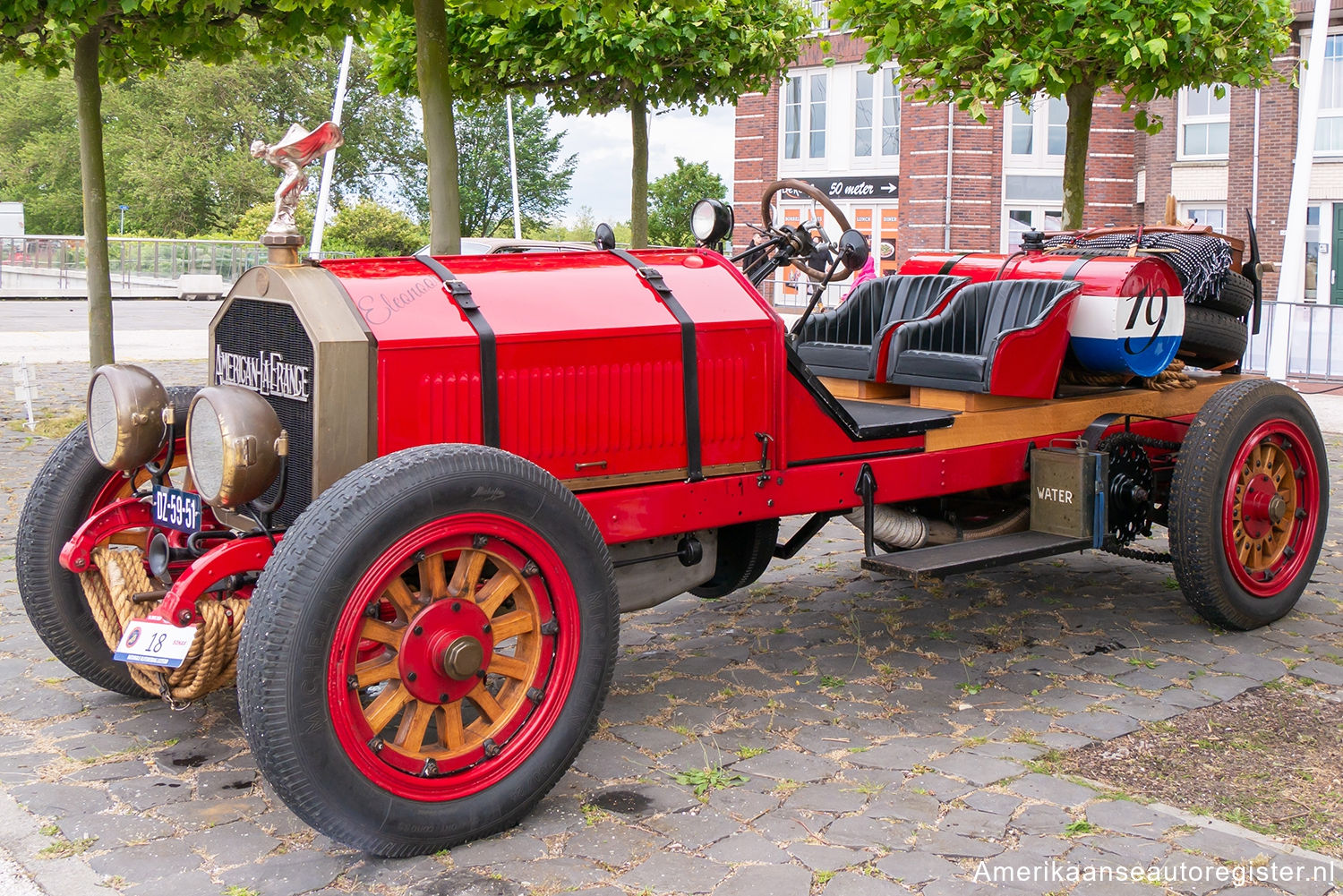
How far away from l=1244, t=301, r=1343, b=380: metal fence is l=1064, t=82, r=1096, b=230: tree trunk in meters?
5.34

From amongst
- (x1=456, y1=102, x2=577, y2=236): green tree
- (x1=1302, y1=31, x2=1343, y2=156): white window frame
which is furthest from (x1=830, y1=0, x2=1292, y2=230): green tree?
(x1=456, y1=102, x2=577, y2=236): green tree

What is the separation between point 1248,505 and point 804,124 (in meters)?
27.6

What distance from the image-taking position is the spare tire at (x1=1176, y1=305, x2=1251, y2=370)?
5.61 meters

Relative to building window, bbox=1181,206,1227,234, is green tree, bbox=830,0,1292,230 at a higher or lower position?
higher

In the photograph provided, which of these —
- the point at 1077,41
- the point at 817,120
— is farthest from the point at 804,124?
the point at 1077,41

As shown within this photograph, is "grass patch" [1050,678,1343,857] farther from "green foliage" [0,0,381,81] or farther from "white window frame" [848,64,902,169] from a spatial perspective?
"white window frame" [848,64,902,169]

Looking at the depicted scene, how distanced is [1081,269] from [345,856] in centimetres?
362

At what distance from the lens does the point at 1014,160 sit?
28.8 metres

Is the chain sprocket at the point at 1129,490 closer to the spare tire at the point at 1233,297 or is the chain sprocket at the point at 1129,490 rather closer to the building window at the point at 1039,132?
the spare tire at the point at 1233,297

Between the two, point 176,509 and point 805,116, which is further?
point 805,116

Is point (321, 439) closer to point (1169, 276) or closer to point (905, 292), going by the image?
point (905, 292)

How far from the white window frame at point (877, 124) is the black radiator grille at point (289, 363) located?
27.6m

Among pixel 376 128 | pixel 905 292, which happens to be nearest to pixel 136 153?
pixel 376 128

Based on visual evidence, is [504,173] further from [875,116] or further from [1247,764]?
[1247,764]
